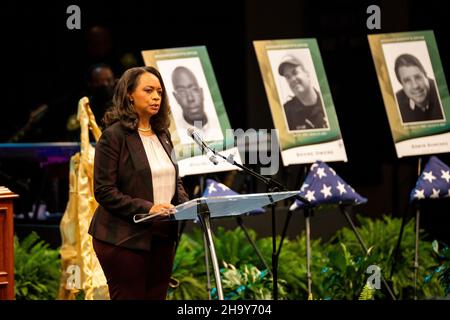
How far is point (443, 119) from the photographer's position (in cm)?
730

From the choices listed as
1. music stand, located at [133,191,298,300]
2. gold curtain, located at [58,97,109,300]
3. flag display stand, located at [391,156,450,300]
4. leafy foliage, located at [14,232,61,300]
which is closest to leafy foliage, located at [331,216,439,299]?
flag display stand, located at [391,156,450,300]

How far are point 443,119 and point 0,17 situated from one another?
4.89m

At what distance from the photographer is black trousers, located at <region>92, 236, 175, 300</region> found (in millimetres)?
4699

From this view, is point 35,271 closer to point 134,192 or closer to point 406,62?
point 134,192

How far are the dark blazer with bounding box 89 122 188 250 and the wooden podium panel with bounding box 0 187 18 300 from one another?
58 cm

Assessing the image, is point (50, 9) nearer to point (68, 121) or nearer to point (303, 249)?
point (68, 121)

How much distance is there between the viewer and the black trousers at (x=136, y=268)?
4.70m

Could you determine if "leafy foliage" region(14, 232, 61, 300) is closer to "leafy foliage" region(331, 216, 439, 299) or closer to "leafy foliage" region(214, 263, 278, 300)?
"leafy foliage" region(214, 263, 278, 300)

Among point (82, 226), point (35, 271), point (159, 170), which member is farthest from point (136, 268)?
point (35, 271)

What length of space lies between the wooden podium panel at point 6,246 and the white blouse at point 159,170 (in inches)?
31.9

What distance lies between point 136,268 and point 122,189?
368mm

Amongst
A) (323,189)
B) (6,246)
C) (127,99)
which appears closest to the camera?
(127,99)

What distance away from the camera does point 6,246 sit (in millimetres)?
5156
